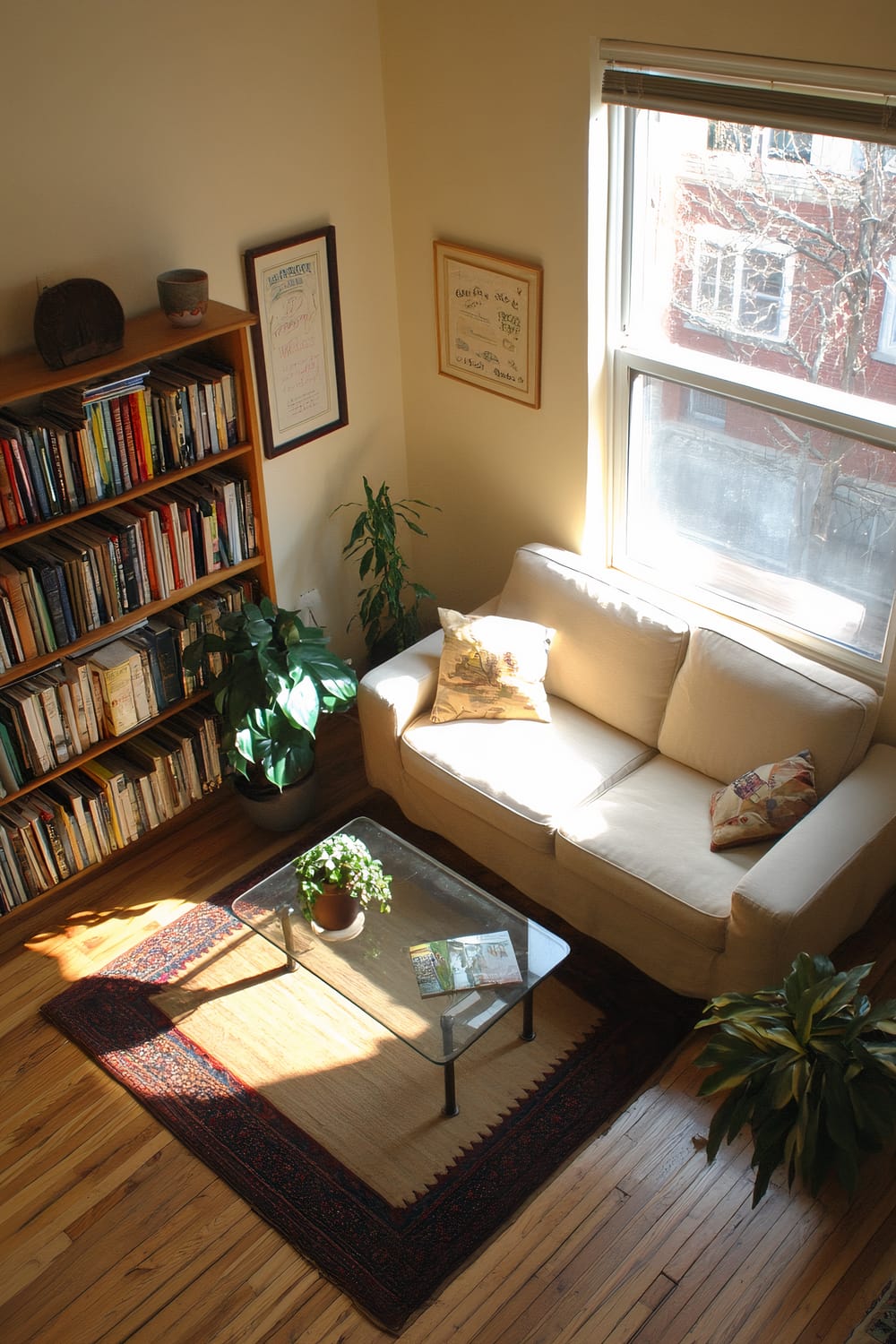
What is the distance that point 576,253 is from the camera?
3674 mm

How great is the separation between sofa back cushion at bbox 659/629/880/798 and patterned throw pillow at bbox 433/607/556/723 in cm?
45

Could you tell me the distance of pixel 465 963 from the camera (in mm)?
3168

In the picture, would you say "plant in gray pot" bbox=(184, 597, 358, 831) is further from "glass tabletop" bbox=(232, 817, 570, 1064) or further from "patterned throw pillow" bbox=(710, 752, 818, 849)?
"patterned throw pillow" bbox=(710, 752, 818, 849)

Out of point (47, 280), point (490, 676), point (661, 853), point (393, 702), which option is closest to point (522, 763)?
point (490, 676)

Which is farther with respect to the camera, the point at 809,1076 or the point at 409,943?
the point at 409,943

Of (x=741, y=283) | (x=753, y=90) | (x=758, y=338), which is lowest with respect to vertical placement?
(x=758, y=338)

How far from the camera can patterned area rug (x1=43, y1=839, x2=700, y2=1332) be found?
291 cm

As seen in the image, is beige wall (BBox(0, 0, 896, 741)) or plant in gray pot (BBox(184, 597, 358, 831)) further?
plant in gray pot (BBox(184, 597, 358, 831))

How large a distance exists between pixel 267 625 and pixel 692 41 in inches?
78.9

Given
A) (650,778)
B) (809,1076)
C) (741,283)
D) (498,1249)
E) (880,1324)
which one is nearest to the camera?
(880,1324)

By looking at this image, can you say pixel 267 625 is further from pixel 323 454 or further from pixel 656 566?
pixel 656 566

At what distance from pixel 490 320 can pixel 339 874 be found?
197cm

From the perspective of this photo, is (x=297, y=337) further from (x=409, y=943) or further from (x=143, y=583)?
(x=409, y=943)

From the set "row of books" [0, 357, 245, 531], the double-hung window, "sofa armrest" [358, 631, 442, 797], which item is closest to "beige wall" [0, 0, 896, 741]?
the double-hung window
